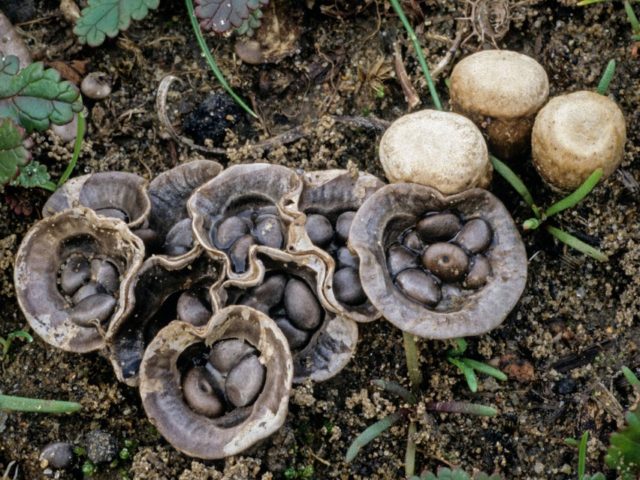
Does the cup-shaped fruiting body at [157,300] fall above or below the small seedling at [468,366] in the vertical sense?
above

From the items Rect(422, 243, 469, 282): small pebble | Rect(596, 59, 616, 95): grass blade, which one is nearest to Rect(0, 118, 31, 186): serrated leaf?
Rect(422, 243, 469, 282): small pebble

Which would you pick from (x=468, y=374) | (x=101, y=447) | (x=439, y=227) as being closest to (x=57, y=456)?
(x=101, y=447)

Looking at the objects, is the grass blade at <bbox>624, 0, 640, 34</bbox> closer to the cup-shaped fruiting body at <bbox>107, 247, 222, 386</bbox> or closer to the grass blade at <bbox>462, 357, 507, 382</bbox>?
the grass blade at <bbox>462, 357, 507, 382</bbox>

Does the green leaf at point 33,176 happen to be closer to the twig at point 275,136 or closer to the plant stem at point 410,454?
the twig at point 275,136

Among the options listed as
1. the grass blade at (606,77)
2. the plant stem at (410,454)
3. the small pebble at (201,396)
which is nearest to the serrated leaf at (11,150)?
the small pebble at (201,396)

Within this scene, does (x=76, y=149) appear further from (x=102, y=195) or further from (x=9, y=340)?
(x=9, y=340)

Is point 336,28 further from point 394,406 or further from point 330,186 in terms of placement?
point 394,406
